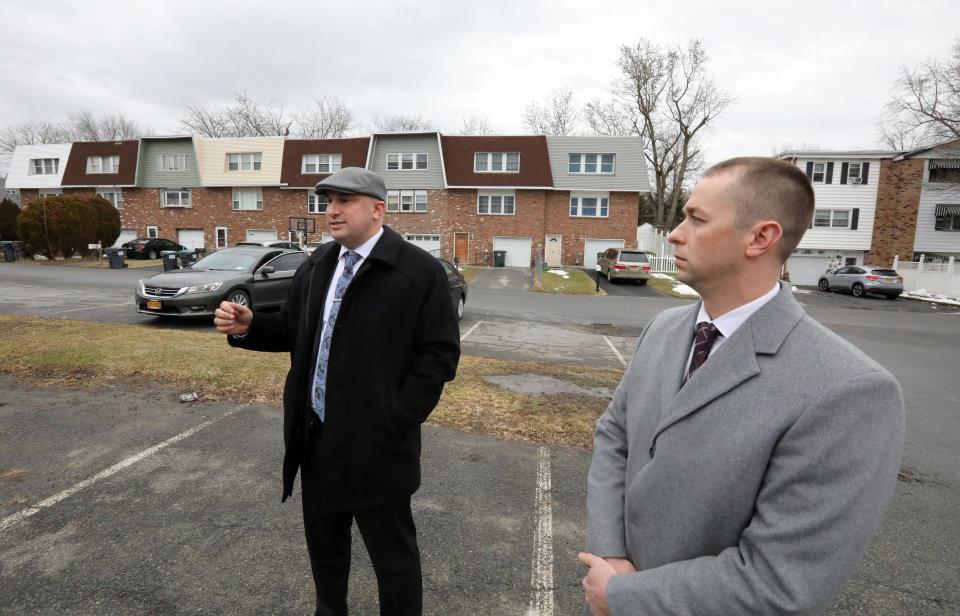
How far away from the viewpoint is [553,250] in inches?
1273

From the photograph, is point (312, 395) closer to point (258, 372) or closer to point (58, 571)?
point (58, 571)

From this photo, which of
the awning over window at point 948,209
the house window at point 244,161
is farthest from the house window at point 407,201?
the awning over window at point 948,209

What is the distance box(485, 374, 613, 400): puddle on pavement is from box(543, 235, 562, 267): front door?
1018 inches

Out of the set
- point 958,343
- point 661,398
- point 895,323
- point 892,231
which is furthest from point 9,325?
point 892,231

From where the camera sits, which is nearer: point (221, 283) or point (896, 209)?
point (221, 283)

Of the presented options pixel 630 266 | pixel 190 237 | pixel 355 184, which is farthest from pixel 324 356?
pixel 190 237

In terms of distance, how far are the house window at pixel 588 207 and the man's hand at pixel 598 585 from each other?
105 feet

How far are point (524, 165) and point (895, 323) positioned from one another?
2123cm

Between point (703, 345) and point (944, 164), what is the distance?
1538 inches

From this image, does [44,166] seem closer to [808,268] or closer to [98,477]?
[98,477]

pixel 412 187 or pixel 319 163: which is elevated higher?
pixel 319 163

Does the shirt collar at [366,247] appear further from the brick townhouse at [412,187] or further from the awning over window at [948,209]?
the awning over window at [948,209]

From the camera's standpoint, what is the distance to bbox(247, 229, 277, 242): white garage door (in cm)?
3525

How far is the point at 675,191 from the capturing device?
39.9 meters
